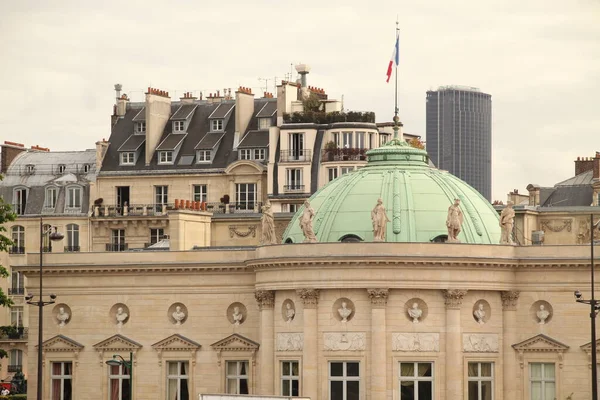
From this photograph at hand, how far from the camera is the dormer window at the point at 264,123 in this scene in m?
155

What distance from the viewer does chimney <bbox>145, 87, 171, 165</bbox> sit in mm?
155500

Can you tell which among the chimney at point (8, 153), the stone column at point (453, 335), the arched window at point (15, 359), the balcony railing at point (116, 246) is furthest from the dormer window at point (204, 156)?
the stone column at point (453, 335)

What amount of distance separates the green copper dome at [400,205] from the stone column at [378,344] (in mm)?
3297

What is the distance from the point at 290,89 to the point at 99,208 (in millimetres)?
14288

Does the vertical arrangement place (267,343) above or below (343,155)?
below

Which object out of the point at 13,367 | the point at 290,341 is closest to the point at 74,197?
the point at 13,367

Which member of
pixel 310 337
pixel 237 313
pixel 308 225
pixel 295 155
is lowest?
pixel 310 337

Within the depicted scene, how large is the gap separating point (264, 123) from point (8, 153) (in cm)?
1788

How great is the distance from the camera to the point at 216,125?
15588 cm

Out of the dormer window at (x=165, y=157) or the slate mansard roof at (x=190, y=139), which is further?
the dormer window at (x=165, y=157)

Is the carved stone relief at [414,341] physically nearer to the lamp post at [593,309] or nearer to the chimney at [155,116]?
the lamp post at [593,309]

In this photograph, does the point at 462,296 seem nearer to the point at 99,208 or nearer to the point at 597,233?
the point at 597,233

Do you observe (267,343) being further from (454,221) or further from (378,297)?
(454,221)

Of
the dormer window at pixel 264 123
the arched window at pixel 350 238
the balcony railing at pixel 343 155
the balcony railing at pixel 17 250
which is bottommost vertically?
the arched window at pixel 350 238
